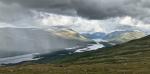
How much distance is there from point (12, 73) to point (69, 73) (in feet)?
62.3

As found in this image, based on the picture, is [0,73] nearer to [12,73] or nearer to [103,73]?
[12,73]

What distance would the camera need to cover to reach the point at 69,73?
97.4 metres

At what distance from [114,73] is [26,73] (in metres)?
28.2

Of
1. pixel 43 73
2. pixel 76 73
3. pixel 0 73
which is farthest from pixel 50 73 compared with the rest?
pixel 0 73

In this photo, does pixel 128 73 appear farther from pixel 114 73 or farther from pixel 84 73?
pixel 84 73

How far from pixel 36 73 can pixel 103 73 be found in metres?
21.3

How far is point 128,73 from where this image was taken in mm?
96562

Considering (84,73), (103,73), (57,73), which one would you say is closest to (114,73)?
(103,73)

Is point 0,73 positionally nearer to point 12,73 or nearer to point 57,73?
point 12,73

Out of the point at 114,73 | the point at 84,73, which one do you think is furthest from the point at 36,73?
the point at 114,73

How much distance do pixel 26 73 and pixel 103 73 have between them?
24.7 meters

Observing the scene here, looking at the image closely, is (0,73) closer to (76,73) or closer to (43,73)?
(43,73)

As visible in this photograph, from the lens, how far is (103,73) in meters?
98.1

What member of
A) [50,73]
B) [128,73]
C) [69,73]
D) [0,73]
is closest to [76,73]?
[69,73]
